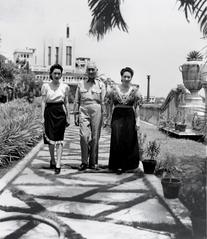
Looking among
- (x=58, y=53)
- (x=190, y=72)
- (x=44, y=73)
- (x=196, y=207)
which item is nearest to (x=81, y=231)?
(x=196, y=207)

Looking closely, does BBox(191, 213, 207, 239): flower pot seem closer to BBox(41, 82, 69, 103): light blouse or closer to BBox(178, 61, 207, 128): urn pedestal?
BBox(41, 82, 69, 103): light blouse

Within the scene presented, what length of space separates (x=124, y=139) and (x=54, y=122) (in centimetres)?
123

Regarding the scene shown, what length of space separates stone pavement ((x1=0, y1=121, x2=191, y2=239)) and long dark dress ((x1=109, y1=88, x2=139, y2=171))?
0.77ft

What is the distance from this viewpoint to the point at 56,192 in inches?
237

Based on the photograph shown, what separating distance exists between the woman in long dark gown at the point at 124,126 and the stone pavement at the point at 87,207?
9.4 inches

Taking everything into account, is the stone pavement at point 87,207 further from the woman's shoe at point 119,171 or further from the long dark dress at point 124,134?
the long dark dress at point 124,134

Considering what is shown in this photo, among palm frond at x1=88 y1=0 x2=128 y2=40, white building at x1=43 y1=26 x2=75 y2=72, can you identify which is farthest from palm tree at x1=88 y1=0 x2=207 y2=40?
white building at x1=43 y1=26 x2=75 y2=72

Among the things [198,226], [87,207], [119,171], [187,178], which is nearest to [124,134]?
[119,171]

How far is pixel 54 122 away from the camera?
25.0 feet

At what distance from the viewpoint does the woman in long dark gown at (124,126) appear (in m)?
7.58

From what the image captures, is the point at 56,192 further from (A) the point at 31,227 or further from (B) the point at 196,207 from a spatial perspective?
(B) the point at 196,207

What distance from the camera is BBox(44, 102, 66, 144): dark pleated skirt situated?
24.9ft

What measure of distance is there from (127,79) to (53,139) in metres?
1.62

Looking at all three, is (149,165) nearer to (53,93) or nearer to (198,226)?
(53,93)
